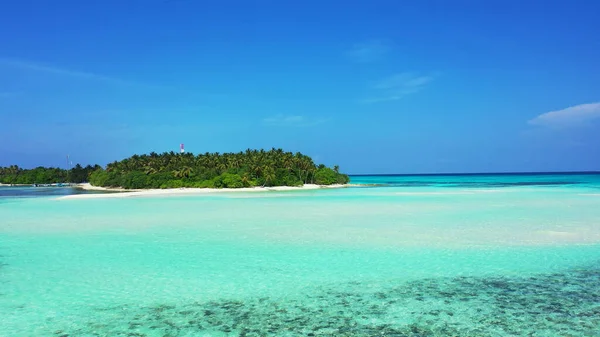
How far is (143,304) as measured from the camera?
9.78m

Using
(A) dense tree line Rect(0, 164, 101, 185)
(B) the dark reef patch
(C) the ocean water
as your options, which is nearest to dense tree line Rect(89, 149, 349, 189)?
(A) dense tree line Rect(0, 164, 101, 185)

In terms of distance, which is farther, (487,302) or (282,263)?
(282,263)

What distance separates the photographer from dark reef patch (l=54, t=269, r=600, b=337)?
7.98 meters

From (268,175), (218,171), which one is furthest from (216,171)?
(268,175)

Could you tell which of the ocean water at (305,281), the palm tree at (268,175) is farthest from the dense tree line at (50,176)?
the ocean water at (305,281)

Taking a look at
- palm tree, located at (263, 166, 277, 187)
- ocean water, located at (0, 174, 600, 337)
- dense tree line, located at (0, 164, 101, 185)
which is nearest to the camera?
ocean water, located at (0, 174, 600, 337)

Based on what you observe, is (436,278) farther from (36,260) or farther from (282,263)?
(36,260)

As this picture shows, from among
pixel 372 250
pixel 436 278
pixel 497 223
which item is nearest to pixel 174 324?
pixel 436 278

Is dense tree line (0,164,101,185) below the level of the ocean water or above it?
above

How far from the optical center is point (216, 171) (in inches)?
3366

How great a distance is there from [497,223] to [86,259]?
19.1 m

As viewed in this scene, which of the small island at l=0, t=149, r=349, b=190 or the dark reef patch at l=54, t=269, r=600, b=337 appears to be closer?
the dark reef patch at l=54, t=269, r=600, b=337

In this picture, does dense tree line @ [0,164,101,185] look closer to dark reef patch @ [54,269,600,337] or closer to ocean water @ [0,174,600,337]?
ocean water @ [0,174,600,337]

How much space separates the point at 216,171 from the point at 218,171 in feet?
1.59
